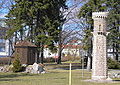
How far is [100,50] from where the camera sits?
83.5 feet

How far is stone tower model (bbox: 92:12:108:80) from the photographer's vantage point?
998 inches

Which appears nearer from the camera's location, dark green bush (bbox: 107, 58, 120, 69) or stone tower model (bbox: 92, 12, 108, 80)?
stone tower model (bbox: 92, 12, 108, 80)

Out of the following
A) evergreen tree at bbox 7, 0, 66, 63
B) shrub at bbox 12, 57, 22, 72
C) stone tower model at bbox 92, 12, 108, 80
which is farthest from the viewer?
evergreen tree at bbox 7, 0, 66, 63

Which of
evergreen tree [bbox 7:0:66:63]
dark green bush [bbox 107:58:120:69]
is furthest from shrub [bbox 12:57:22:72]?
dark green bush [bbox 107:58:120:69]

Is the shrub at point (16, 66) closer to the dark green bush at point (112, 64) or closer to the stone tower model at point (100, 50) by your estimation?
the stone tower model at point (100, 50)

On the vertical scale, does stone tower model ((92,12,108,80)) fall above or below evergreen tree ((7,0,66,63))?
below

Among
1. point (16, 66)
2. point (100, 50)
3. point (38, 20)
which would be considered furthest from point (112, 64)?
point (100, 50)

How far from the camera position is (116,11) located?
46.2 m

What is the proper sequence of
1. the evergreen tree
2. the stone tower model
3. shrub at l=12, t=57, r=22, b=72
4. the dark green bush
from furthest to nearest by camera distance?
1. the dark green bush
2. the evergreen tree
3. shrub at l=12, t=57, r=22, b=72
4. the stone tower model

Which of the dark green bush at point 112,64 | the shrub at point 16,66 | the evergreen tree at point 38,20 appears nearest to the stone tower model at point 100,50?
the shrub at point 16,66

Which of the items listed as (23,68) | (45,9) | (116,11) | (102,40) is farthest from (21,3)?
(102,40)

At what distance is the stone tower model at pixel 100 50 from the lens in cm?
2534

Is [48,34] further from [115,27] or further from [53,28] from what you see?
[115,27]

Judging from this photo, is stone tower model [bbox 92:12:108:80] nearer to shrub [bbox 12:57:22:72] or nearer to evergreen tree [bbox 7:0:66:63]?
shrub [bbox 12:57:22:72]
